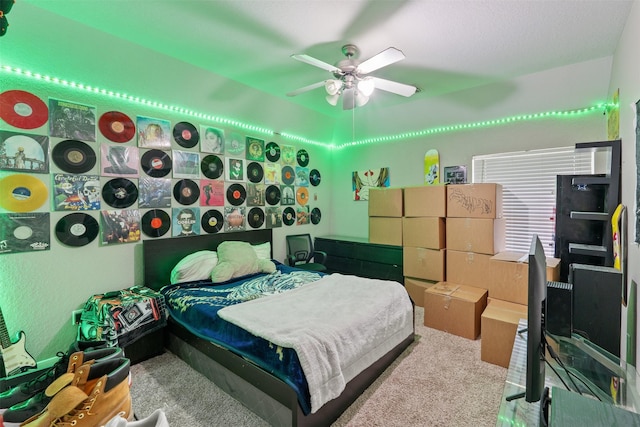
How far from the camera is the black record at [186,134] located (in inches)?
124

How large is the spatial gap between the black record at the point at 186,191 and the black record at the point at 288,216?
1.40m

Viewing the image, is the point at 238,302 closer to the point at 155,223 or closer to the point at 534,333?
the point at 155,223

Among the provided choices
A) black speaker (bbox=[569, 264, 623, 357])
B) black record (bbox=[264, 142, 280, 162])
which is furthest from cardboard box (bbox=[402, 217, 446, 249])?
black record (bbox=[264, 142, 280, 162])

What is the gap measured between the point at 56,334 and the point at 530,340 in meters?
3.38

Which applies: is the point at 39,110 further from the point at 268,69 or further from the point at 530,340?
the point at 530,340

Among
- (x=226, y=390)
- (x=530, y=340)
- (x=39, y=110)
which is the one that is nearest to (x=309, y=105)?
(x=39, y=110)

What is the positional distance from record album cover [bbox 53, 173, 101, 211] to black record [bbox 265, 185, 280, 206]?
6.56ft

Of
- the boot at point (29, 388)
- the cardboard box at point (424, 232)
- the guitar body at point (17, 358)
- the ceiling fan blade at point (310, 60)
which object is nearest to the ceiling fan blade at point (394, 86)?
the ceiling fan blade at point (310, 60)

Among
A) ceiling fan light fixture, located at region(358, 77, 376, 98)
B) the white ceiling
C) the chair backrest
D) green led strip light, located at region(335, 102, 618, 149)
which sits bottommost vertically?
the chair backrest

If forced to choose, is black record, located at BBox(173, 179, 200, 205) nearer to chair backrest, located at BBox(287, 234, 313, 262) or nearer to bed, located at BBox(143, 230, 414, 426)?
bed, located at BBox(143, 230, 414, 426)

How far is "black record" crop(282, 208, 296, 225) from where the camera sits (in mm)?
4410

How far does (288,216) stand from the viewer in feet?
14.6

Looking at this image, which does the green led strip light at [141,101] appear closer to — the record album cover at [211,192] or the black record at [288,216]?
the record album cover at [211,192]

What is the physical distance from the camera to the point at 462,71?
3.08 metres
